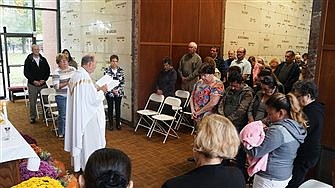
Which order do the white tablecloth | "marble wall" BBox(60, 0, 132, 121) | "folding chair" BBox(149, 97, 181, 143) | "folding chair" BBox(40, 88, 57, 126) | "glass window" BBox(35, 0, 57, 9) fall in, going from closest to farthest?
the white tablecloth, "folding chair" BBox(149, 97, 181, 143), "marble wall" BBox(60, 0, 132, 121), "folding chair" BBox(40, 88, 57, 126), "glass window" BBox(35, 0, 57, 9)

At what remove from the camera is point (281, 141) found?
2.13 meters

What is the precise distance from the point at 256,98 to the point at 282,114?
1.12m

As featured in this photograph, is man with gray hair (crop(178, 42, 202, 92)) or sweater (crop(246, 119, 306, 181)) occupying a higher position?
man with gray hair (crop(178, 42, 202, 92))

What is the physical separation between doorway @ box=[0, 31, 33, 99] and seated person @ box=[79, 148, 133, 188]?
826 cm

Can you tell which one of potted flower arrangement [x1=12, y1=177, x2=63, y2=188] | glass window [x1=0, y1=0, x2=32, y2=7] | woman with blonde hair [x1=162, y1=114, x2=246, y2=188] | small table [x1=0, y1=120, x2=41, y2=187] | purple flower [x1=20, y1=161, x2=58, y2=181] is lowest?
purple flower [x1=20, y1=161, x2=58, y2=181]

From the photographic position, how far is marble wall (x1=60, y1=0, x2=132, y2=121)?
582 cm

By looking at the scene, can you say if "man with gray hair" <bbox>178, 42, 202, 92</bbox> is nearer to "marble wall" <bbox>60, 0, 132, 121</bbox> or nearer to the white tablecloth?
"marble wall" <bbox>60, 0, 132, 121</bbox>

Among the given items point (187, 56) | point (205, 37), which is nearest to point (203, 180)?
point (187, 56)

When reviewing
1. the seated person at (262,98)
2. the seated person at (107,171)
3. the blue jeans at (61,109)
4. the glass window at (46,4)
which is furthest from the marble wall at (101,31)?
the seated person at (107,171)

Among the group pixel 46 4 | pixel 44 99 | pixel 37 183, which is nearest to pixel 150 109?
pixel 44 99

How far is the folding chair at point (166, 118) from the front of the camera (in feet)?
16.6

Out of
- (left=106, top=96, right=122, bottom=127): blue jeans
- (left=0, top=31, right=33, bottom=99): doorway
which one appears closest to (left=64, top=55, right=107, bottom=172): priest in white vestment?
(left=106, top=96, right=122, bottom=127): blue jeans

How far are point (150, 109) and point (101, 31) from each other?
2108 mm

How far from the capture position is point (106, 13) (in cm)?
635
